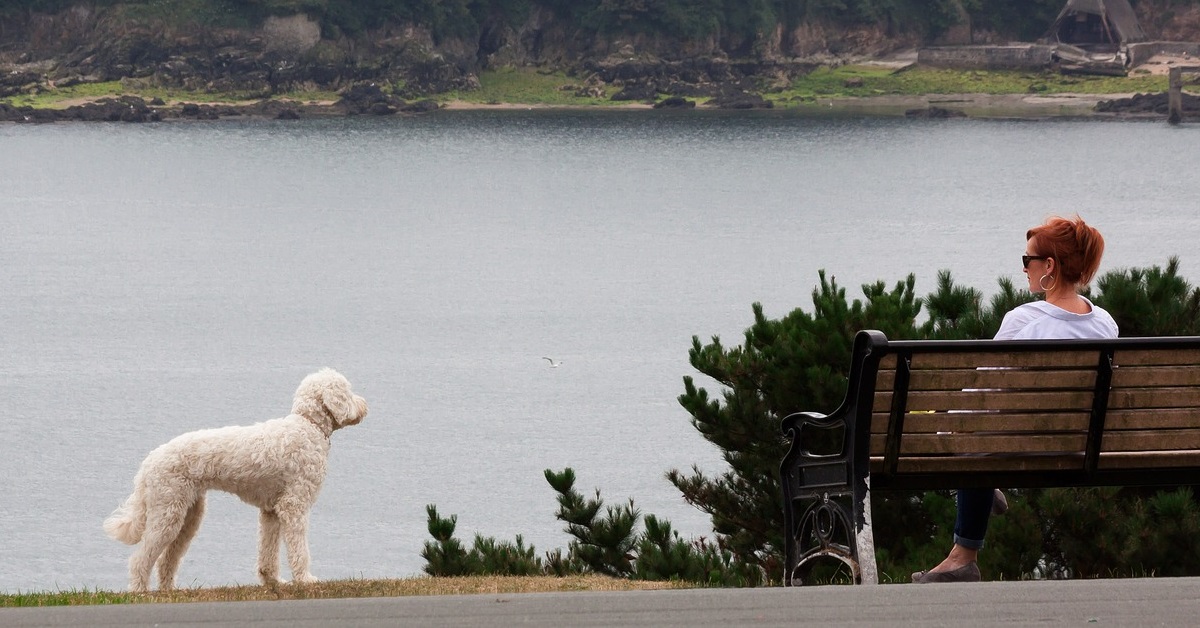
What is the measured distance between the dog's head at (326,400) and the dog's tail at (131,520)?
2.85ft

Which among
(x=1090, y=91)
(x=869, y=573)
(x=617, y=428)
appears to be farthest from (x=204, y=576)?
(x=1090, y=91)

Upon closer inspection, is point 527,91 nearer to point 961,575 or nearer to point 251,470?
point 251,470

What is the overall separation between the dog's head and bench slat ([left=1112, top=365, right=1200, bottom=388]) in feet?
11.7

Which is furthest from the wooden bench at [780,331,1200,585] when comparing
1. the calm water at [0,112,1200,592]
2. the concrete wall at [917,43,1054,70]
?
the concrete wall at [917,43,1054,70]

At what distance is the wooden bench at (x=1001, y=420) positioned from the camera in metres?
6.25

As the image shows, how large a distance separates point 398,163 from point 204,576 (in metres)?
78.4

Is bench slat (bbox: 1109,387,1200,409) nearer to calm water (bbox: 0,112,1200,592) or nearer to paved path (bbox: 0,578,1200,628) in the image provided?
paved path (bbox: 0,578,1200,628)

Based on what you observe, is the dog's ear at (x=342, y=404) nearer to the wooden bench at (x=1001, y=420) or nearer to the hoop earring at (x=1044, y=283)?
the wooden bench at (x=1001, y=420)

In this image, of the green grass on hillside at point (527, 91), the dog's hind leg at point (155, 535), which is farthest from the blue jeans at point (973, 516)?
the green grass on hillside at point (527, 91)

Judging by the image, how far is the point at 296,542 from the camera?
8031mm

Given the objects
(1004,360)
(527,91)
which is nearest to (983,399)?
(1004,360)

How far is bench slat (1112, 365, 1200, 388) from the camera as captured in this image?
6402 mm

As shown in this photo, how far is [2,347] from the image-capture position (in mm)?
41156

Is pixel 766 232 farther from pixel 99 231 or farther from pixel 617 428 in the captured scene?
pixel 617 428
